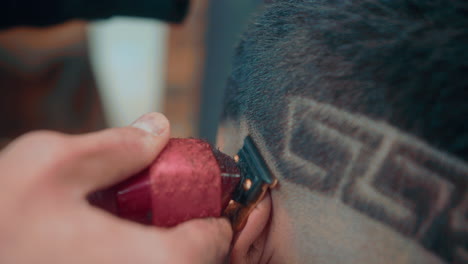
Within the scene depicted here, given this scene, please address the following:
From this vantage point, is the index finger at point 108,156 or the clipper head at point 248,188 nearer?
the index finger at point 108,156

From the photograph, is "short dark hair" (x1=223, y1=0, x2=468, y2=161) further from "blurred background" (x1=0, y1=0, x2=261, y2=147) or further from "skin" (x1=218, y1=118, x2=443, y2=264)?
"blurred background" (x1=0, y1=0, x2=261, y2=147)

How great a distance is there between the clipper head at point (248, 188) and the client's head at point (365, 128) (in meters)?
0.02

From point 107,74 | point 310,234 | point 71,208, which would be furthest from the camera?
point 107,74

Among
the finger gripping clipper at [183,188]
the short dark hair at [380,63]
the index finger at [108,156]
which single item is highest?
the short dark hair at [380,63]

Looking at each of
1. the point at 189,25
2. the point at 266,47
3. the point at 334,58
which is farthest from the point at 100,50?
the point at 334,58

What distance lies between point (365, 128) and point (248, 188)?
18cm

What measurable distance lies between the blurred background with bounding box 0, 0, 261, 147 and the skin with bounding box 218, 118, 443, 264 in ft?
3.18

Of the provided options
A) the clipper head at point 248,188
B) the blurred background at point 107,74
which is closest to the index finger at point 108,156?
the clipper head at point 248,188

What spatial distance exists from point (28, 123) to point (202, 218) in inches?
61.4

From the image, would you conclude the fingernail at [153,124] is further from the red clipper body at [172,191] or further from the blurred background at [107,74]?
the blurred background at [107,74]

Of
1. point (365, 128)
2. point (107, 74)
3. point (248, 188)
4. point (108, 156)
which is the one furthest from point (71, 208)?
point (107, 74)

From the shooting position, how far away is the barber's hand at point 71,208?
398 millimetres

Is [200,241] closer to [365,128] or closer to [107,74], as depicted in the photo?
[365,128]

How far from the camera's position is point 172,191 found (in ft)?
1.54
